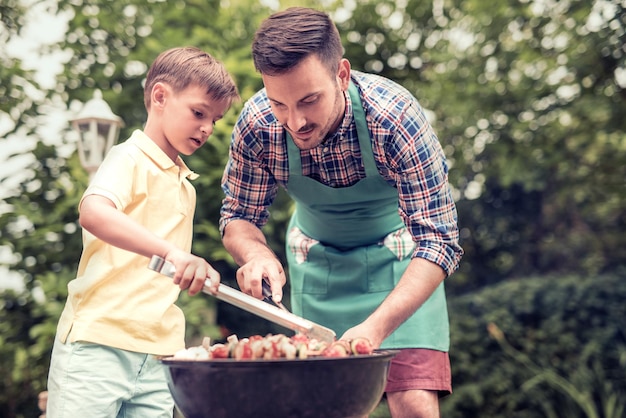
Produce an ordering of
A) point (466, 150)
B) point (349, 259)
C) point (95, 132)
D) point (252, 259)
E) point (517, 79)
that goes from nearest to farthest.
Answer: point (252, 259) → point (349, 259) → point (95, 132) → point (517, 79) → point (466, 150)

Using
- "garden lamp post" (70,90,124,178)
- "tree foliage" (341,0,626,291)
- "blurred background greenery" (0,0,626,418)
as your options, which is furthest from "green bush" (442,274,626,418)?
"garden lamp post" (70,90,124,178)

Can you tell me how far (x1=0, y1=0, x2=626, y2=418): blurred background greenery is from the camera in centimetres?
433

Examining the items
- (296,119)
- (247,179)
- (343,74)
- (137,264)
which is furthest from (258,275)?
(343,74)

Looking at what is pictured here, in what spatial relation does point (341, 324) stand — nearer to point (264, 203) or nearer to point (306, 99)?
point (264, 203)

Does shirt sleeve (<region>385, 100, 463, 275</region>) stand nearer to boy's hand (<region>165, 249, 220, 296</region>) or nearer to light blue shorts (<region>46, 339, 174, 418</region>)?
boy's hand (<region>165, 249, 220, 296</region>)

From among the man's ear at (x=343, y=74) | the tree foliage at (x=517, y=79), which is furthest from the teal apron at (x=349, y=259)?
the tree foliage at (x=517, y=79)

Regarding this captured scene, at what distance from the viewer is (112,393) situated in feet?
6.21

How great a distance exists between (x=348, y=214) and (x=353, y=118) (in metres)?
0.36

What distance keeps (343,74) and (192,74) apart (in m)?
0.43

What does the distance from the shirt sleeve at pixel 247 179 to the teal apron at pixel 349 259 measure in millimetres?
98

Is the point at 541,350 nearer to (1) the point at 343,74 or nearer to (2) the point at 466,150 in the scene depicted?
(2) the point at 466,150

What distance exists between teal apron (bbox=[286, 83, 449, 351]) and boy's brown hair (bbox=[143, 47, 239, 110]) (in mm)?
270

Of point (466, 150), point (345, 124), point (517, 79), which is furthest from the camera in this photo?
point (466, 150)

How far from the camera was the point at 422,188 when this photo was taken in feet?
7.00
